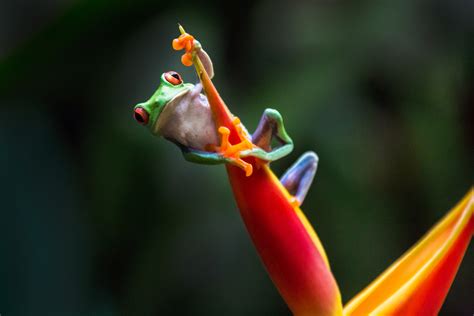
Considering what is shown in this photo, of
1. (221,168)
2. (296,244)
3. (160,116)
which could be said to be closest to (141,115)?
(160,116)

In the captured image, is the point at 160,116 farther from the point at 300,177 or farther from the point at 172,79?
the point at 300,177

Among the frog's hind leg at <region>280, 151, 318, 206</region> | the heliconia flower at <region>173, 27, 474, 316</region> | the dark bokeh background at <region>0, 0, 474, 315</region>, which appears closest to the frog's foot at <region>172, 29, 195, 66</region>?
the heliconia flower at <region>173, 27, 474, 316</region>

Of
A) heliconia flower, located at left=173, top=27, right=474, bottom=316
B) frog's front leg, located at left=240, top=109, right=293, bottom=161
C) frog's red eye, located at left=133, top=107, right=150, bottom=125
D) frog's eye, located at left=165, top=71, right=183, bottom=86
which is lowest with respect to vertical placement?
heliconia flower, located at left=173, top=27, right=474, bottom=316

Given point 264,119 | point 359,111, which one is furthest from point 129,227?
point 264,119

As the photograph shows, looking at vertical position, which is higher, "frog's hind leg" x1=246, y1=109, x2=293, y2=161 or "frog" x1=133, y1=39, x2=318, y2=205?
"frog" x1=133, y1=39, x2=318, y2=205

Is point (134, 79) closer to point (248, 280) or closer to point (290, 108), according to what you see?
point (290, 108)

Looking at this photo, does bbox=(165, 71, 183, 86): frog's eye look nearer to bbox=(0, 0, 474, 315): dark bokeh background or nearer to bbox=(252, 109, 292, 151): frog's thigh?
bbox=(252, 109, 292, 151): frog's thigh

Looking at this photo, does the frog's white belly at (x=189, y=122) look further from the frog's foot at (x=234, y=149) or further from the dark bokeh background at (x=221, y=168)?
the dark bokeh background at (x=221, y=168)
